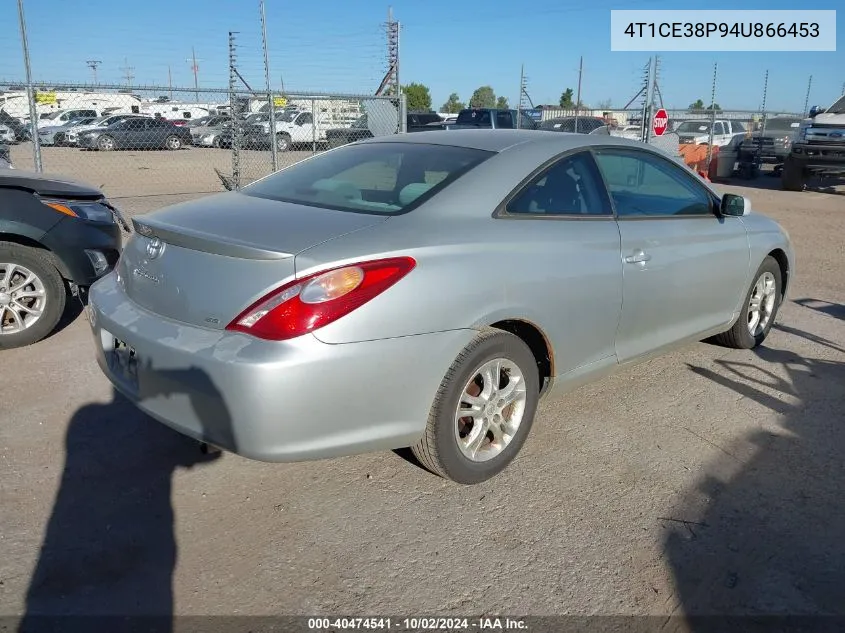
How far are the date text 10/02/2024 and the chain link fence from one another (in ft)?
25.3

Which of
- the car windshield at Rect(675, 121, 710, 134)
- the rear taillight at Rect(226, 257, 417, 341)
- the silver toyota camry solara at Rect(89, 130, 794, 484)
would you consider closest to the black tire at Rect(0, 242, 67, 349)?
the silver toyota camry solara at Rect(89, 130, 794, 484)

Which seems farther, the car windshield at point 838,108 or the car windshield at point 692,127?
the car windshield at point 692,127

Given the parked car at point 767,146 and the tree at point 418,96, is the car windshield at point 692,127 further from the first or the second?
the tree at point 418,96

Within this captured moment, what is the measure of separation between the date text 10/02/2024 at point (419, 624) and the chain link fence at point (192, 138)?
25.3 ft

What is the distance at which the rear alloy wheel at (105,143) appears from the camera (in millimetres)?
24275

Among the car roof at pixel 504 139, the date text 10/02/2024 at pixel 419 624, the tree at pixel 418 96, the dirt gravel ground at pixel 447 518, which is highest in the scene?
the tree at pixel 418 96

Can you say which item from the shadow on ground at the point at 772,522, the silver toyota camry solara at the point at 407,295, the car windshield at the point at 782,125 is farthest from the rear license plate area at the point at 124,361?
the car windshield at the point at 782,125

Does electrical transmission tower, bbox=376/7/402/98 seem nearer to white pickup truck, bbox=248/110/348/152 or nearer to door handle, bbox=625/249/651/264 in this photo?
white pickup truck, bbox=248/110/348/152

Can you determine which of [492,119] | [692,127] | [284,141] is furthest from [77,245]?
[692,127]

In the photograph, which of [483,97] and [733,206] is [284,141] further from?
[483,97]

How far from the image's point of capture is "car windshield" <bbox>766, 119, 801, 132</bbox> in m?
24.0

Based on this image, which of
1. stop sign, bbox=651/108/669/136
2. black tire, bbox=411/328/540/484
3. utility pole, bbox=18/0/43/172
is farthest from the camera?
stop sign, bbox=651/108/669/136

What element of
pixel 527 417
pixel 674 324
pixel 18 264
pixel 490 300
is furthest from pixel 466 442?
pixel 18 264

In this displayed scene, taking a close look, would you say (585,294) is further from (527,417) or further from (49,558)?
(49,558)
